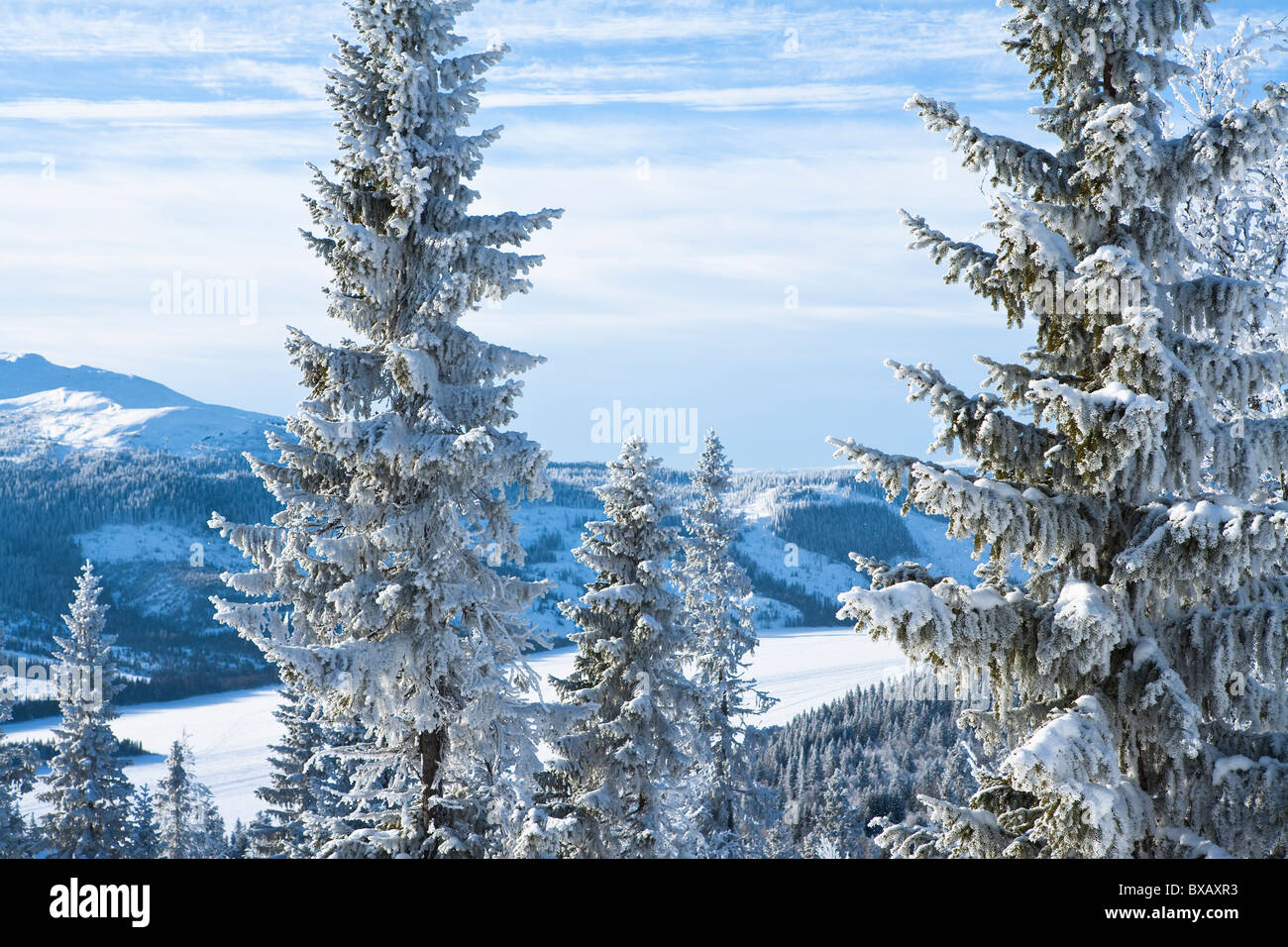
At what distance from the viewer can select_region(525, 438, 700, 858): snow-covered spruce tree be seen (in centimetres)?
1884

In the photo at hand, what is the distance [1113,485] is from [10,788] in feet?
125

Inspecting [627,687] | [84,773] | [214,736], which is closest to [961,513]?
[627,687]

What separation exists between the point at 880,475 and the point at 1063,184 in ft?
10.3

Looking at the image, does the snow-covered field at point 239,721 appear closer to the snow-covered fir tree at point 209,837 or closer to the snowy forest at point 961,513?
the snow-covered fir tree at point 209,837

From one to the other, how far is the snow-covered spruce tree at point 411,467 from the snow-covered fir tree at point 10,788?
20.8m

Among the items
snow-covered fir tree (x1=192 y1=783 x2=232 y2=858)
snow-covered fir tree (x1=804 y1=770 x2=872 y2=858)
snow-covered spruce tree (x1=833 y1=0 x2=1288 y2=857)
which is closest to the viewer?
snow-covered spruce tree (x1=833 y1=0 x2=1288 y2=857)

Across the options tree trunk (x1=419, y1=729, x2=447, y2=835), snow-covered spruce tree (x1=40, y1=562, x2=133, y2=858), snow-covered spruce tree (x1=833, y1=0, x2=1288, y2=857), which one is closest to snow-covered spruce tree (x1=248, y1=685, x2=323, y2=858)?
snow-covered spruce tree (x1=40, y1=562, x2=133, y2=858)

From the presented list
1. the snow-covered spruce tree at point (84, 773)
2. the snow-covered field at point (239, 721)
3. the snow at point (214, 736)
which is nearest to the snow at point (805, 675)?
the snow-covered field at point (239, 721)

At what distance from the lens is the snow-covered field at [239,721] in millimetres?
110438

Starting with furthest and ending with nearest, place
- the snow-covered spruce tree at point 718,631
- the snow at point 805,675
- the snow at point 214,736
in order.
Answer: the snow at point 805,675
the snow at point 214,736
the snow-covered spruce tree at point 718,631

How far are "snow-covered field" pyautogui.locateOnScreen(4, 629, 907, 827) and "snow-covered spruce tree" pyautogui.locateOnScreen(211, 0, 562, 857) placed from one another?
8425 cm

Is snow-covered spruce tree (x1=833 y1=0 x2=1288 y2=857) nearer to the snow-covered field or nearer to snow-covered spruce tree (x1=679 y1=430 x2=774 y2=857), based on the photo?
snow-covered spruce tree (x1=679 y1=430 x2=774 y2=857)

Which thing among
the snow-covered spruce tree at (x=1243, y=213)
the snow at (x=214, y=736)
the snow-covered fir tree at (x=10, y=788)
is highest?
the snow-covered spruce tree at (x=1243, y=213)
